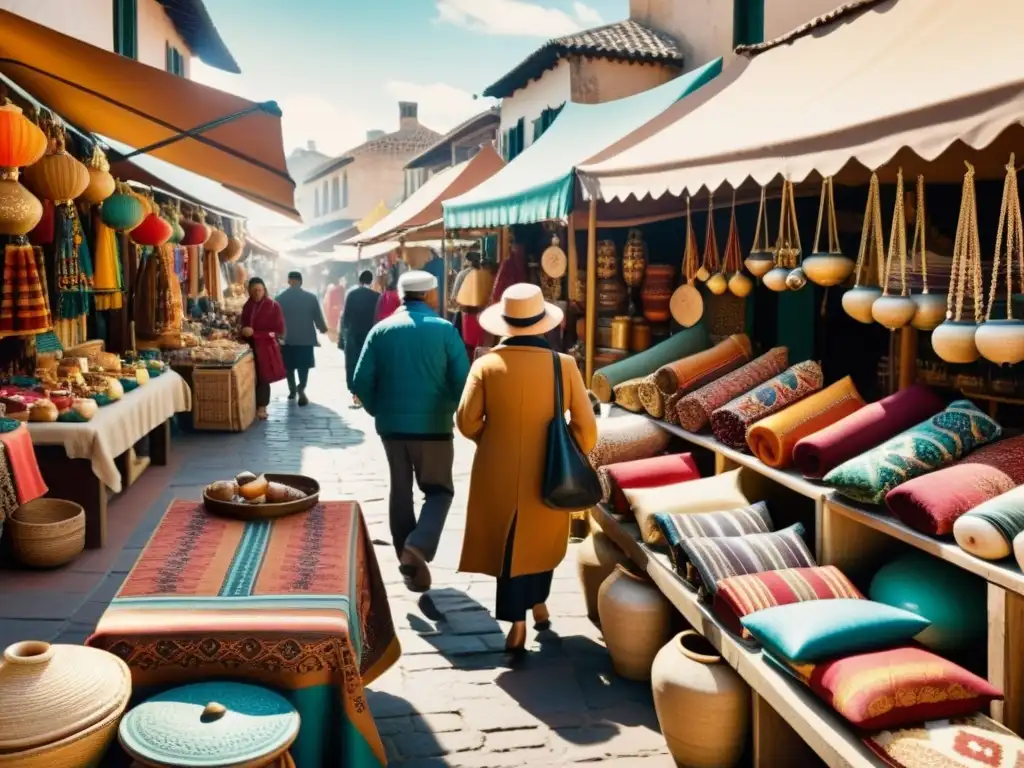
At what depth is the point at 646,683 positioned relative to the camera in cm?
423

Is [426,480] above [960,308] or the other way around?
the other way around

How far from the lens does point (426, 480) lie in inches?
213

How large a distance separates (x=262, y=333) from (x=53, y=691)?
9461 mm

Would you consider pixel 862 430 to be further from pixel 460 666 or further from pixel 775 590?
pixel 460 666

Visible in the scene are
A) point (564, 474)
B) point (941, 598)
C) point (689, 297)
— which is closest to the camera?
point (941, 598)

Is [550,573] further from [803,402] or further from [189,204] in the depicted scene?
[189,204]

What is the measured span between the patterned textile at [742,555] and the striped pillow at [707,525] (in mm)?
151

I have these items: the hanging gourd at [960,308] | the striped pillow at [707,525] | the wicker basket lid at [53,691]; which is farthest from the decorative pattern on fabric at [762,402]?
the wicker basket lid at [53,691]

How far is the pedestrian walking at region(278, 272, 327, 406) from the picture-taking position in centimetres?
1237

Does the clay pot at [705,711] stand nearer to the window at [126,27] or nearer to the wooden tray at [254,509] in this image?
the wooden tray at [254,509]

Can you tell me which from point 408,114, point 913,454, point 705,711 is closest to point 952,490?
point 913,454

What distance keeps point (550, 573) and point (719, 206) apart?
9.10 feet

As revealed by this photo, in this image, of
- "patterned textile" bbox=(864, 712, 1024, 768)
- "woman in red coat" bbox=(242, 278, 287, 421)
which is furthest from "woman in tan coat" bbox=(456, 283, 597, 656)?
"woman in red coat" bbox=(242, 278, 287, 421)

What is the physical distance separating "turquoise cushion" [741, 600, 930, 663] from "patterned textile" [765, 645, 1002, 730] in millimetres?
116
